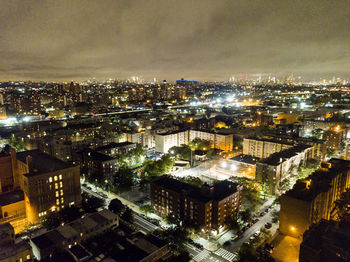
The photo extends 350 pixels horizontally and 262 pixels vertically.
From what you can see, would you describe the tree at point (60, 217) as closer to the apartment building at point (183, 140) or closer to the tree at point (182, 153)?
the tree at point (182, 153)

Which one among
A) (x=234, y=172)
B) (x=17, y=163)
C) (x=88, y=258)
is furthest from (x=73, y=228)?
(x=234, y=172)

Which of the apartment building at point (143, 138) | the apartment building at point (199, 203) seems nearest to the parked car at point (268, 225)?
the apartment building at point (199, 203)

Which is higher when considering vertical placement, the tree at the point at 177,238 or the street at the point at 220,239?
the tree at the point at 177,238

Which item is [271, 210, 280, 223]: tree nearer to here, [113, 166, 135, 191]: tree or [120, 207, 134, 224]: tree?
[120, 207, 134, 224]: tree

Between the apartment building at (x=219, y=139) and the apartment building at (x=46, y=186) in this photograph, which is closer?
the apartment building at (x=46, y=186)

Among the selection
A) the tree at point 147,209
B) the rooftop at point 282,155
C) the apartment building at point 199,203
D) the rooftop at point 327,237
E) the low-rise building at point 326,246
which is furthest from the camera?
the rooftop at point 282,155

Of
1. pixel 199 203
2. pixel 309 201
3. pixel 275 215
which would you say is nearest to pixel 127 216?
pixel 199 203

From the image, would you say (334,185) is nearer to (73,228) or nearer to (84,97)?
(73,228)
